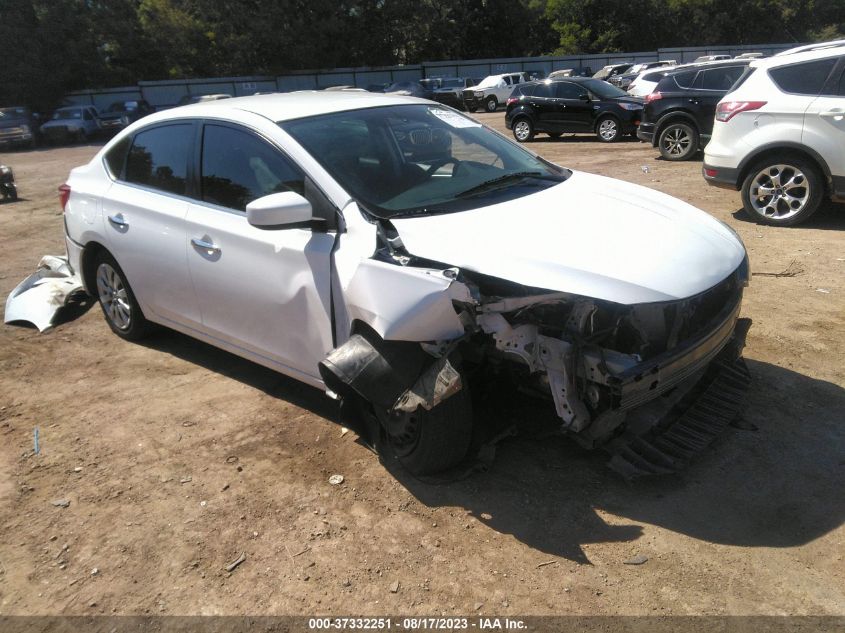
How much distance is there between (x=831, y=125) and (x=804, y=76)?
667 mm

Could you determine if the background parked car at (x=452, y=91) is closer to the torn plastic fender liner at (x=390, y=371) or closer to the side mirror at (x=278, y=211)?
the side mirror at (x=278, y=211)

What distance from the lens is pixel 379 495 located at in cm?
325

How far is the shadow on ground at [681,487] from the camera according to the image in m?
2.90

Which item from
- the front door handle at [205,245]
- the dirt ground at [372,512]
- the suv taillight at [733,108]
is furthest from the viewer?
the suv taillight at [733,108]

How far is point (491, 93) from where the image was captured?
3159cm

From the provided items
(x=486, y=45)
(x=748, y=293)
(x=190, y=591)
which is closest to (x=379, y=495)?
(x=190, y=591)

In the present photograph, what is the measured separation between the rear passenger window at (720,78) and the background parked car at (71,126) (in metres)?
25.2

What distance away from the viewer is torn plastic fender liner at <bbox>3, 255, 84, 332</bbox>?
18.9 ft

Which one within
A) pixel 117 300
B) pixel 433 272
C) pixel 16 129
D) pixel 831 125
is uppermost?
pixel 433 272

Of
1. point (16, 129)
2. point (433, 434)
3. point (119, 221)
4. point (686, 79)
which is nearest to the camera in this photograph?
point (433, 434)

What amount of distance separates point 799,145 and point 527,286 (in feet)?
18.5

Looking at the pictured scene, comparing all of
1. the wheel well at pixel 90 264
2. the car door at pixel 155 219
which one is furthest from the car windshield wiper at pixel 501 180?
the wheel well at pixel 90 264

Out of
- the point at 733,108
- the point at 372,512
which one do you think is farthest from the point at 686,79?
the point at 372,512

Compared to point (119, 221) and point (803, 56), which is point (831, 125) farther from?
point (119, 221)
